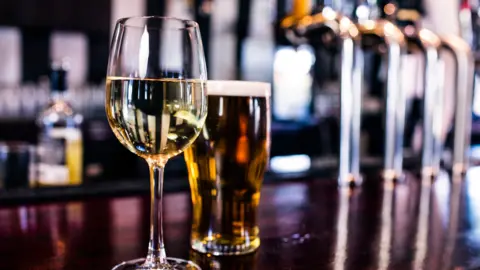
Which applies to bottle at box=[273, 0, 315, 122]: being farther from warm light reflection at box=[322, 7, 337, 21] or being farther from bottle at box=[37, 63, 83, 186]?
warm light reflection at box=[322, 7, 337, 21]

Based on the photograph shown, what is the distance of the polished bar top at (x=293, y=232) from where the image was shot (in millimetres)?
596

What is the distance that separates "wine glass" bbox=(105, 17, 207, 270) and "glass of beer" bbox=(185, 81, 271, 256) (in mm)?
74

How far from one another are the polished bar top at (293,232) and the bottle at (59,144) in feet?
0.90

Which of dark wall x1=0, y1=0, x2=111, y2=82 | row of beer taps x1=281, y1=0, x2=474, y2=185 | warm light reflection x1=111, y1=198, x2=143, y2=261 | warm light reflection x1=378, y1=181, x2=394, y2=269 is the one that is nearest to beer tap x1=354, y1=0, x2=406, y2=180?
row of beer taps x1=281, y1=0, x2=474, y2=185

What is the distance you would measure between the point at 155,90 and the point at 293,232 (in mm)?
277

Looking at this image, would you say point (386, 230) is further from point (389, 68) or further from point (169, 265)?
point (389, 68)

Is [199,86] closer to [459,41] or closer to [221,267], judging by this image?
[221,267]

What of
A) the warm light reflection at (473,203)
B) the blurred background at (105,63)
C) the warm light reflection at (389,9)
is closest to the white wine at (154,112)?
the warm light reflection at (473,203)

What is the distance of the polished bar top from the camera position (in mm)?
596

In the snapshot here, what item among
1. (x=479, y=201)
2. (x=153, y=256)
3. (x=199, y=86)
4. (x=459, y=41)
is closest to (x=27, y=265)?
(x=153, y=256)

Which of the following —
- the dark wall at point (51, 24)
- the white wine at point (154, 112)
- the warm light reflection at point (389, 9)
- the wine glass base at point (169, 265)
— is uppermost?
the dark wall at point (51, 24)

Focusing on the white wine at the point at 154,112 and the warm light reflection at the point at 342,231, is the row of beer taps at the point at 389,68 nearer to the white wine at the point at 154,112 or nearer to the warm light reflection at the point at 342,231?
the warm light reflection at the point at 342,231

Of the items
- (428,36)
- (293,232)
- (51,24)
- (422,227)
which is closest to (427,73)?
(428,36)

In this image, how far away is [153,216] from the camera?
55 centimetres
